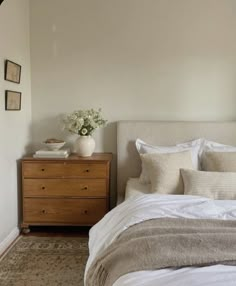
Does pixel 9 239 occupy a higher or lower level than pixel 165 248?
lower

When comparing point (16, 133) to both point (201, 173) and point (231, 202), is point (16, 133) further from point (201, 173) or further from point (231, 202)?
point (231, 202)

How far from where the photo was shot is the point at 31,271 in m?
2.80

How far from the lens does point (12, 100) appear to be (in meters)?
3.35

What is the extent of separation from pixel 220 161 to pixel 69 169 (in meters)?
1.53

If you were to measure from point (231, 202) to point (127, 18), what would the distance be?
2354 millimetres

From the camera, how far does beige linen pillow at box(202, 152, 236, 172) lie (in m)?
3.19

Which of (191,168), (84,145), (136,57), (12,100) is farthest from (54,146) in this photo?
(191,168)

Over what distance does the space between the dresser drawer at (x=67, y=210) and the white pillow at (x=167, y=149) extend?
514 mm

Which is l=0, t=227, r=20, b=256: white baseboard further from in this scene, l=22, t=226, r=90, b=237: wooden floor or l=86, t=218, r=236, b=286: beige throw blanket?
l=86, t=218, r=236, b=286: beige throw blanket

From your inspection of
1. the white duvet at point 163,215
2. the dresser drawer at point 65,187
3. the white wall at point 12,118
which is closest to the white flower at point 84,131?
the dresser drawer at point 65,187

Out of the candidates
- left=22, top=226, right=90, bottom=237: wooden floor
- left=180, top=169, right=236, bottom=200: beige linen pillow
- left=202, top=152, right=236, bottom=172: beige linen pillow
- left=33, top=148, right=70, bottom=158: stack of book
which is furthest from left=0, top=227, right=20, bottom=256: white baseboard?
left=202, top=152, right=236, bottom=172: beige linen pillow

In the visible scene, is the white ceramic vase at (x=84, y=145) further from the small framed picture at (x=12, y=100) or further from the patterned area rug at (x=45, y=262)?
the patterned area rug at (x=45, y=262)

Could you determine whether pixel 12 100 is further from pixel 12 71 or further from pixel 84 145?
pixel 84 145

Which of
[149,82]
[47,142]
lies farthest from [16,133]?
[149,82]
